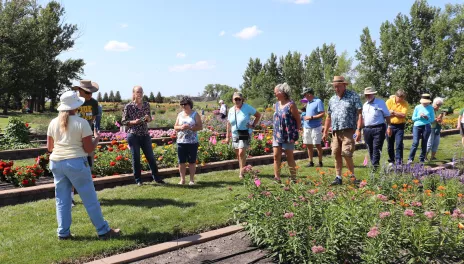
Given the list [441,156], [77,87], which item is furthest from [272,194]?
[441,156]

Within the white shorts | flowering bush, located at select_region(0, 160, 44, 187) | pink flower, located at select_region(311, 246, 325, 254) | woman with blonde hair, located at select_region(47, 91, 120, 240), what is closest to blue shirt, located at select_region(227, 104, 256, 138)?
the white shorts

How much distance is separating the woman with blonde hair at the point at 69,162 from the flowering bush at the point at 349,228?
1691 mm

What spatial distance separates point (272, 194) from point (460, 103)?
33864 millimetres

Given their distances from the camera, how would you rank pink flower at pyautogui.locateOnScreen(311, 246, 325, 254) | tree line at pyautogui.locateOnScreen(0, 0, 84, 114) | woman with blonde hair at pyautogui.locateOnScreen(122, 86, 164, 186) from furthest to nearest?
tree line at pyautogui.locateOnScreen(0, 0, 84, 114), woman with blonde hair at pyautogui.locateOnScreen(122, 86, 164, 186), pink flower at pyautogui.locateOnScreen(311, 246, 325, 254)

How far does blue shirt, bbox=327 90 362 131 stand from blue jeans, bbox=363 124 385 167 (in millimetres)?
843

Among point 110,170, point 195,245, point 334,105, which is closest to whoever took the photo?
point 195,245

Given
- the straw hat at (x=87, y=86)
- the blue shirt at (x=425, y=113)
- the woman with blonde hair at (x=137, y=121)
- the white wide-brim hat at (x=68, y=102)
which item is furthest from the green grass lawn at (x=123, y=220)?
the blue shirt at (x=425, y=113)

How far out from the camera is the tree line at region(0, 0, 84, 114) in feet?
87.1

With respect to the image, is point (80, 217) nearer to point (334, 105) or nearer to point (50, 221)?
point (50, 221)

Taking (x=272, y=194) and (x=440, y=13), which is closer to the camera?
(x=272, y=194)

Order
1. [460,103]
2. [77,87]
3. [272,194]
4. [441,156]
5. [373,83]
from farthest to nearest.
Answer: [373,83] → [460,103] → [441,156] → [77,87] → [272,194]

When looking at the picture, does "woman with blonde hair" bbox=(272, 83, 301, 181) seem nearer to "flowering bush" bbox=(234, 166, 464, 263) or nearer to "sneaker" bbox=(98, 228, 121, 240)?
"flowering bush" bbox=(234, 166, 464, 263)

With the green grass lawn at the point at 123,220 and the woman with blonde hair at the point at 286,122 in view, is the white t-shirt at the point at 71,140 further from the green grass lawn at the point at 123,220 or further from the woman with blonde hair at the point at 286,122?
the woman with blonde hair at the point at 286,122

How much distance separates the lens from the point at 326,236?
322 cm
